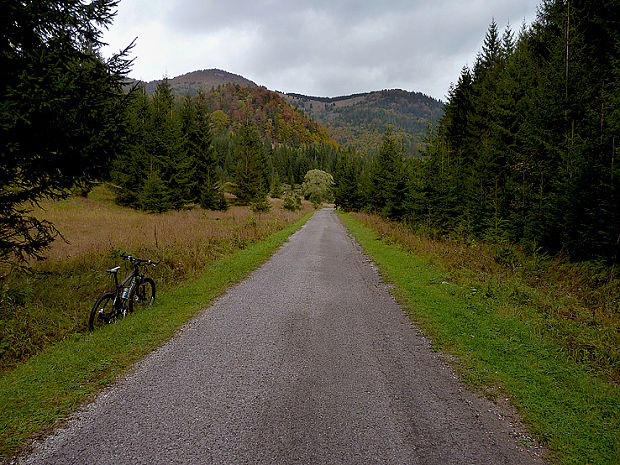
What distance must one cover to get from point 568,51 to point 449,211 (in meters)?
7.74

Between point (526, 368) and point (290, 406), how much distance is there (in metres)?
3.45

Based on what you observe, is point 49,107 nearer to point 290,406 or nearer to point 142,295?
point 142,295

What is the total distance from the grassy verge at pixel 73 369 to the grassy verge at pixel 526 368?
4.90 m

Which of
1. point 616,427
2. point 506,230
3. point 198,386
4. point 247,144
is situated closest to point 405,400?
point 616,427

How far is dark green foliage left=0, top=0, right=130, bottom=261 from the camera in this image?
555cm

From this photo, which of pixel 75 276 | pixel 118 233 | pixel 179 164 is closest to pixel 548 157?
pixel 75 276

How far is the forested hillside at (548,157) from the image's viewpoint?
28.4ft

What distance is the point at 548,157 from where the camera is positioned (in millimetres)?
11422

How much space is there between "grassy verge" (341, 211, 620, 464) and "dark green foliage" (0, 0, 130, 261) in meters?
8.20

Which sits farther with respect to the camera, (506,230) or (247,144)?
(247,144)

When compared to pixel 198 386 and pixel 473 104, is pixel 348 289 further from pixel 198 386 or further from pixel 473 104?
pixel 473 104

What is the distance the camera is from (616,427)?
3.06 meters

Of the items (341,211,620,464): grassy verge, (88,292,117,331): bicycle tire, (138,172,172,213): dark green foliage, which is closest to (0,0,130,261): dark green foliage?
(88,292,117,331): bicycle tire

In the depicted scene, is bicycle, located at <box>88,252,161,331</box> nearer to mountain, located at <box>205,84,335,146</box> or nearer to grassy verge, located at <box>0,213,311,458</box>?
grassy verge, located at <box>0,213,311,458</box>
